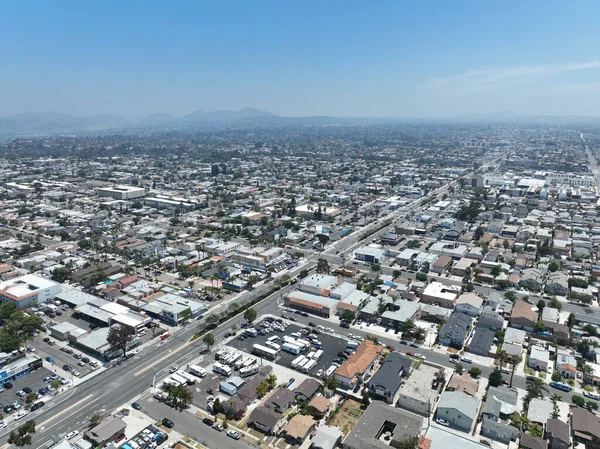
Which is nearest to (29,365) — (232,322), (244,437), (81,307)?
(81,307)

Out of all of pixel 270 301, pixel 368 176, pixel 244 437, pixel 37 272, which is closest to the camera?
pixel 244 437

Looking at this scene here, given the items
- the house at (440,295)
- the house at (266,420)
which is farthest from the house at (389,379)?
the house at (440,295)

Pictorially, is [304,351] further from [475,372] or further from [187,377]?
[475,372]

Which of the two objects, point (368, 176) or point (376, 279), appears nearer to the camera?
point (376, 279)

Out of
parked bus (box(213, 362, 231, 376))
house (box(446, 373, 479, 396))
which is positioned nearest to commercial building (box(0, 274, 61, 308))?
parked bus (box(213, 362, 231, 376))

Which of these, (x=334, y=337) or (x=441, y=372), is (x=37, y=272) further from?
(x=441, y=372)

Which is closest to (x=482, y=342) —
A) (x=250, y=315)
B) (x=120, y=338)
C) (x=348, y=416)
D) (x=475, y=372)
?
(x=475, y=372)
